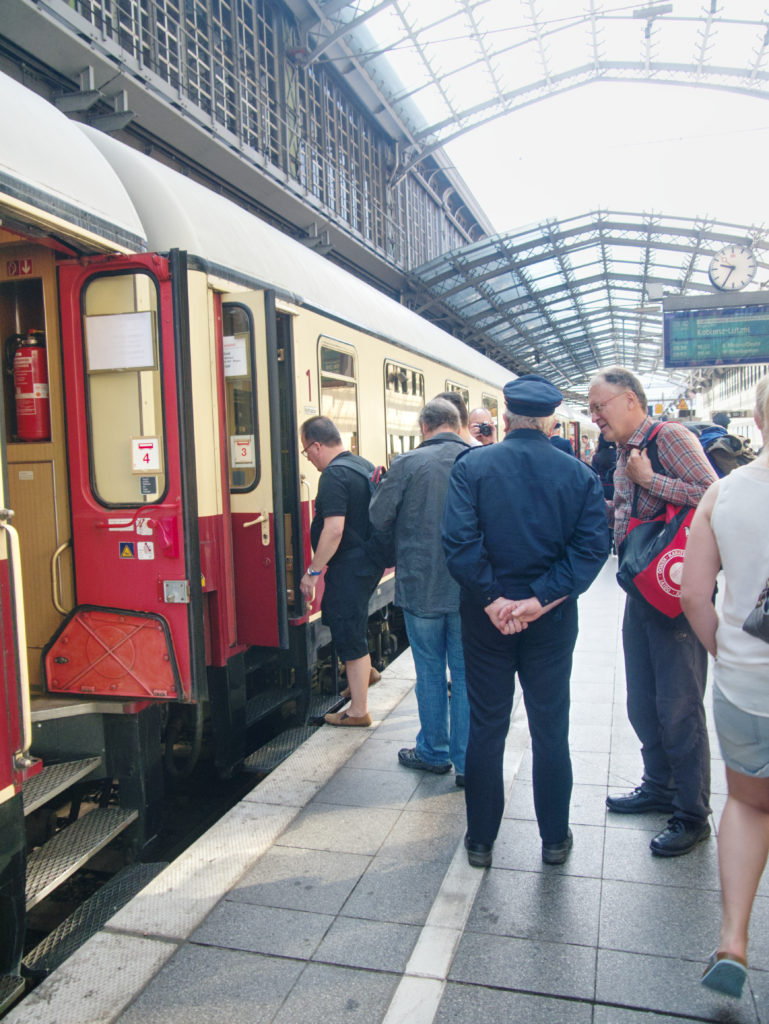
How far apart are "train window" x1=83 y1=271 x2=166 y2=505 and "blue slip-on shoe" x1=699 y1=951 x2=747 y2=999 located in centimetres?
290

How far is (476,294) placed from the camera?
23.0 metres

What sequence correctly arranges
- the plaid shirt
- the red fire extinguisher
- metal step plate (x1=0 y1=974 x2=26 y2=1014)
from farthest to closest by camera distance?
1. the red fire extinguisher
2. the plaid shirt
3. metal step plate (x1=0 y1=974 x2=26 y2=1014)

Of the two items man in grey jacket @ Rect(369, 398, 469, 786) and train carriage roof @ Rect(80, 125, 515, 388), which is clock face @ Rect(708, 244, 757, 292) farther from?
man in grey jacket @ Rect(369, 398, 469, 786)

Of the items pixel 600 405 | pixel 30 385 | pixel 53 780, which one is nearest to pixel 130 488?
pixel 30 385

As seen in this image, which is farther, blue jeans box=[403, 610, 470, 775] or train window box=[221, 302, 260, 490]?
train window box=[221, 302, 260, 490]

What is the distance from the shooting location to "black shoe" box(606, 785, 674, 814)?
3.75 metres

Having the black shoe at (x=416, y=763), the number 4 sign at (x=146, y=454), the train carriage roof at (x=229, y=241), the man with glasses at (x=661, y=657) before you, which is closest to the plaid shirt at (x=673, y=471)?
the man with glasses at (x=661, y=657)

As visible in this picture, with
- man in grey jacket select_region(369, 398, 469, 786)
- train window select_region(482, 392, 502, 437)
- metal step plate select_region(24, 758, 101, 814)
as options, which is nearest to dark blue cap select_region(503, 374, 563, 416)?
man in grey jacket select_region(369, 398, 469, 786)

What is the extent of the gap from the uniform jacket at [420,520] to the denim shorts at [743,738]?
6.01 ft

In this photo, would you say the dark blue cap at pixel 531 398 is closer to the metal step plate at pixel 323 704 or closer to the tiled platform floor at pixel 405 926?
the tiled platform floor at pixel 405 926

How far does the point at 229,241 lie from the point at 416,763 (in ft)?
9.97

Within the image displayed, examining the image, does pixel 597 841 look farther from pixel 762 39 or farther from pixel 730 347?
pixel 762 39

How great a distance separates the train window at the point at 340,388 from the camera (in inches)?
228

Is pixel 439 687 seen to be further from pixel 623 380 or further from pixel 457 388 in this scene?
pixel 457 388
